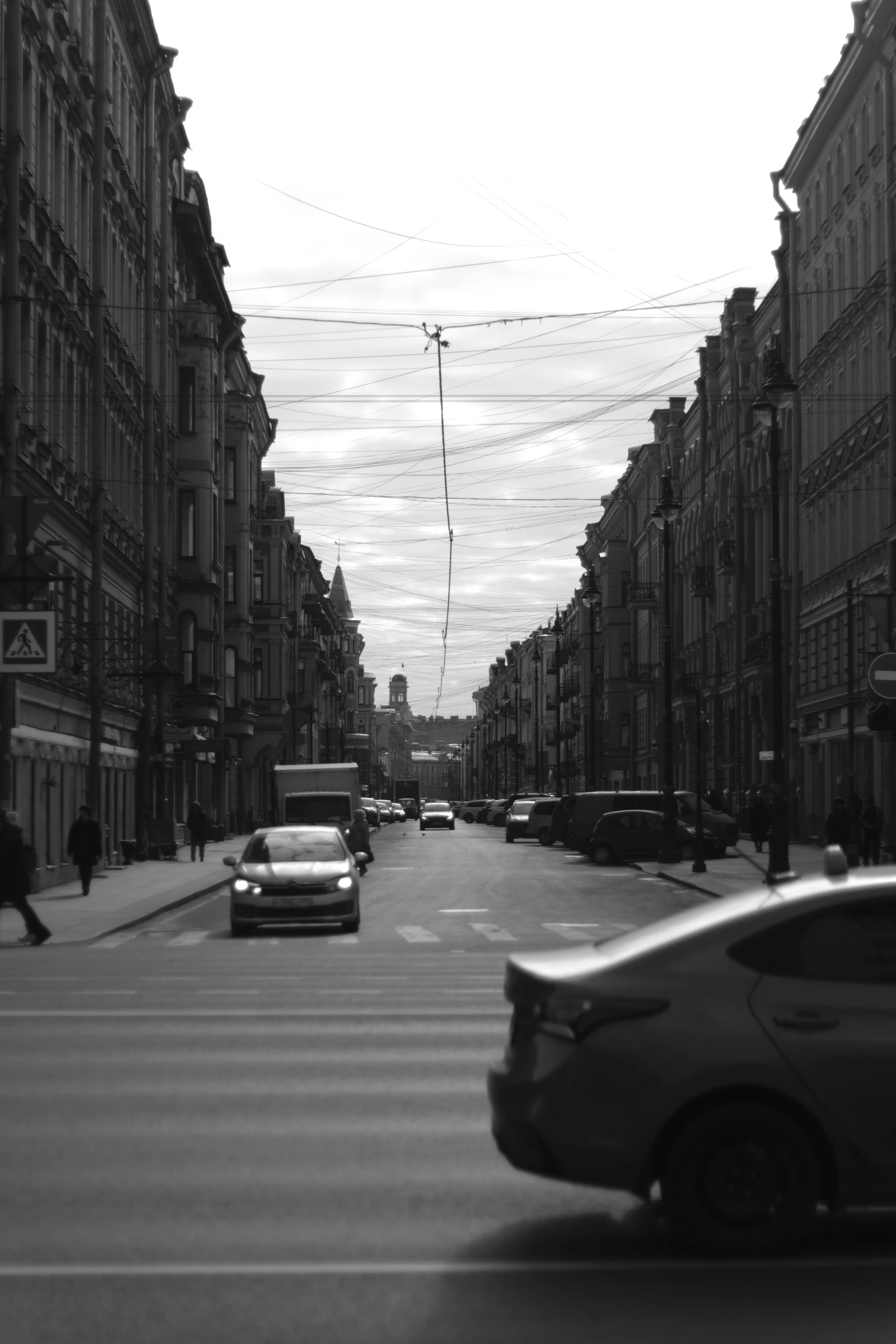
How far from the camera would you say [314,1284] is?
693cm

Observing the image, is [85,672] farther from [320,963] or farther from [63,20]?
[320,963]

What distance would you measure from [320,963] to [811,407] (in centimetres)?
4043

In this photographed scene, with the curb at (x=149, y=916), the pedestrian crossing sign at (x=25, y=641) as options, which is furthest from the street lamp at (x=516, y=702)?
the pedestrian crossing sign at (x=25, y=641)

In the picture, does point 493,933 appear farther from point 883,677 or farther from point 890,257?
point 890,257

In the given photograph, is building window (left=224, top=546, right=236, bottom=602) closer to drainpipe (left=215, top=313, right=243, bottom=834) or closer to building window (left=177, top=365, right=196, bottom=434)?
drainpipe (left=215, top=313, right=243, bottom=834)

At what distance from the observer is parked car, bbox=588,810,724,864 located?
50188 millimetres

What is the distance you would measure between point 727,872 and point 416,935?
61.5 ft

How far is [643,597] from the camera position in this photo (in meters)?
103

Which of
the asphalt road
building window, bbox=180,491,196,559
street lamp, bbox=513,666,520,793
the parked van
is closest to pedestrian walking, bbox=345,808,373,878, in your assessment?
the parked van

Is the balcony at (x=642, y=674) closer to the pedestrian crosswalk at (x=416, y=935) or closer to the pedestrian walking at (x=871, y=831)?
the pedestrian walking at (x=871, y=831)

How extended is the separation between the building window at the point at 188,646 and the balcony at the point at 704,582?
838 inches

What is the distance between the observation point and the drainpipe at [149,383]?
4797 cm

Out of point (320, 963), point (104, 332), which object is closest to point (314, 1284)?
point (320, 963)

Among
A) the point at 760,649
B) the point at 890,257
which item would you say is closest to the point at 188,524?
the point at 760,649
